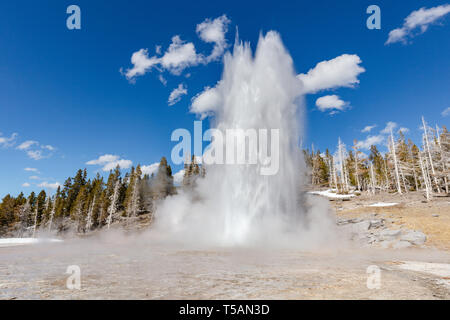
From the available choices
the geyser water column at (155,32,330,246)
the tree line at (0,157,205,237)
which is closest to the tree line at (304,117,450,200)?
the geyser water column at (155,32,330,246)

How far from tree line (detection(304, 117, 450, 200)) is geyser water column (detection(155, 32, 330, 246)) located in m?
21.3

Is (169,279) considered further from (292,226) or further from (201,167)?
(201,167)

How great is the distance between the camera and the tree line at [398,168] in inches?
1524

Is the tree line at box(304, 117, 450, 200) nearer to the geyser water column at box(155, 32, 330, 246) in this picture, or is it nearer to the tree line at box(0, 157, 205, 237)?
the geyser water column at box(155, 32, 330, 246)

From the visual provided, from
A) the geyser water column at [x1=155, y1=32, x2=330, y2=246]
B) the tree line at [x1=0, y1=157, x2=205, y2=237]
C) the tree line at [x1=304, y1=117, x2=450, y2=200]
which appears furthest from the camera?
the tree line at [x1=0, y1=157, x2=205, y2=237]

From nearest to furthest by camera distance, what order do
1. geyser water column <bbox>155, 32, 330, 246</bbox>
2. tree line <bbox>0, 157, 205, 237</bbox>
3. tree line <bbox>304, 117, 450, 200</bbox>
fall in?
geyser water column <bbox>155, 32, 330, 246</bbox> < tree line <bbox>304, 117, 450, 200</bbox> < tree line <bbox>0, 157, 205, 237</bbox>

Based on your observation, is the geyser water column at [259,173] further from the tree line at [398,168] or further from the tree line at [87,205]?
the tree line at [87,205]

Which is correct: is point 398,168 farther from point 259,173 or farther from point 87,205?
point 87,205

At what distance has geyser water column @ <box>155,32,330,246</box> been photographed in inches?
798

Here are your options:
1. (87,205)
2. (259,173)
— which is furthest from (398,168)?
(87,205)

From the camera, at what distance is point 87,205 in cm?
5750

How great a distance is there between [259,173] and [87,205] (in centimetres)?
5146

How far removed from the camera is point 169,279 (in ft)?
19.6
